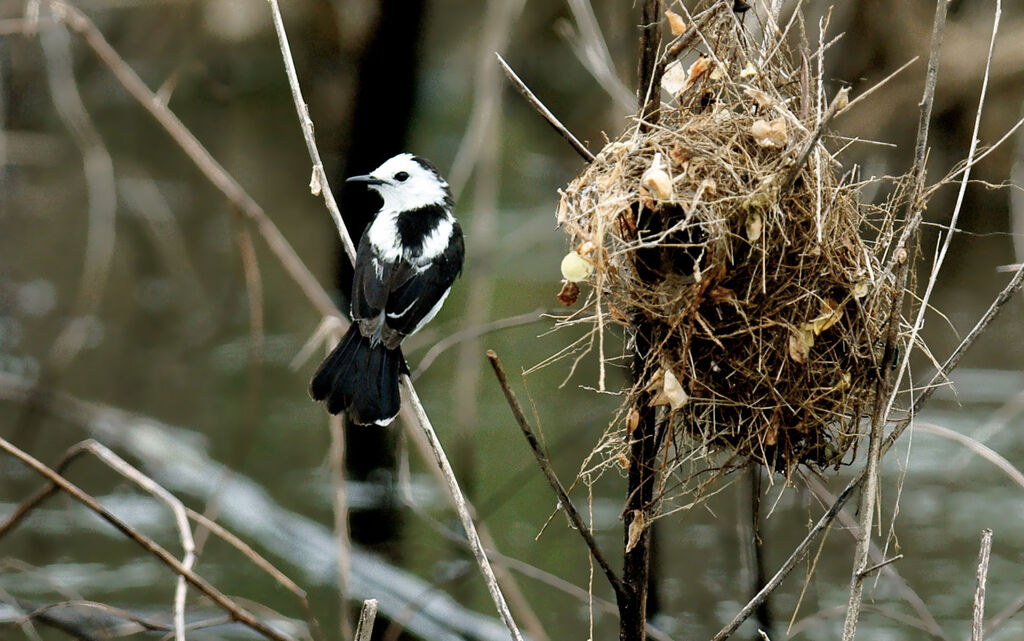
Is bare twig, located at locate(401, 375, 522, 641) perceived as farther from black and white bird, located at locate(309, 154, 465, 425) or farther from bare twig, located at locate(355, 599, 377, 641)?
black and white bird, located at locate(309, 154, 465, 425)

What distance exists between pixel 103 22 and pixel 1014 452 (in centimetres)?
963

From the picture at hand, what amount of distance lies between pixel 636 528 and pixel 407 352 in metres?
3.15

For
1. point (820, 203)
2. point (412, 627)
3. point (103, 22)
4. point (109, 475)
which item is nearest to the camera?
point (820, 203)

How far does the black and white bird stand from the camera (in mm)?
4023

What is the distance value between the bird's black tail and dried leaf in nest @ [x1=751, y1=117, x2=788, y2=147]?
176cm

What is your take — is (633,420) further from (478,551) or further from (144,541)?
(144,541)

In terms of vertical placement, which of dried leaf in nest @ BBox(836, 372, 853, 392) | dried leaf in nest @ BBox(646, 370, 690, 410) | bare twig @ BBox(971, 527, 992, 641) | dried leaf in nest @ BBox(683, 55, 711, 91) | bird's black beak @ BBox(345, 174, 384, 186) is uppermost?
bird's black beak @ BBox(345, 174, 384, 186)

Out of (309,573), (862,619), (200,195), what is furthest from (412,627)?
(200,195)

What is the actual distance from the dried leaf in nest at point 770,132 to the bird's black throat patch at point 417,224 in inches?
87.7

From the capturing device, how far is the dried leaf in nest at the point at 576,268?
2570 millimetres

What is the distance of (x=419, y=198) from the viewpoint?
16.2 feet

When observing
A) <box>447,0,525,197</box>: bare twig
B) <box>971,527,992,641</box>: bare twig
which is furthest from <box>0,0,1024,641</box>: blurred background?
<box>971,527,992,641</box>: bare twig

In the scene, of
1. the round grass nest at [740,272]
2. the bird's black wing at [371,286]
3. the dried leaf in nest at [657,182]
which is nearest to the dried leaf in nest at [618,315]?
the round grass nest at [740,272]

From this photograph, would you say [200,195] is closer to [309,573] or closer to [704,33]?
[309,573]
